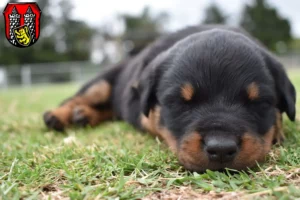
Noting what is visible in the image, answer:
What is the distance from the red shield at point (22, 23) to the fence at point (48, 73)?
26.6 meters

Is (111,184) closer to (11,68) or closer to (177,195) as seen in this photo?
(177,195)

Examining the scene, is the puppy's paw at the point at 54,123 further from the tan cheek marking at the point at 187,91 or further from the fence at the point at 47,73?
the fence at the point at 47,73

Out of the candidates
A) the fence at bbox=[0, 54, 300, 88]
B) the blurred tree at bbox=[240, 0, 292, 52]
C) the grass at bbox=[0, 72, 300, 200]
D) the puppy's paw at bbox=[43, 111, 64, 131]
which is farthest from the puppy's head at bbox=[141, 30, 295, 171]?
the blurred tree at bbox=[240, 0, 292, 52]

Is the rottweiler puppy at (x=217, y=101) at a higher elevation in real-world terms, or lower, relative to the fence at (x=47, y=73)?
higher

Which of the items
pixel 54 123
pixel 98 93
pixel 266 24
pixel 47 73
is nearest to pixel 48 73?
pixel 47 73

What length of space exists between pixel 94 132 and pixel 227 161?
2552mm

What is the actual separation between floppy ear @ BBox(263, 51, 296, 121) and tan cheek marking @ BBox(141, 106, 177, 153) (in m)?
1.00

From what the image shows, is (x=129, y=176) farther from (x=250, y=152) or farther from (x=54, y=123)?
(x=54, y=123)

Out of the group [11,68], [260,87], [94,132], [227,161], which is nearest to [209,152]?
[227,161]

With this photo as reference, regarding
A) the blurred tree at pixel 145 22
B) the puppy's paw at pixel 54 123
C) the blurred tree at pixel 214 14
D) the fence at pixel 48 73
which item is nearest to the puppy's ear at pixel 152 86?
the puppy's paw at pixel 54 123

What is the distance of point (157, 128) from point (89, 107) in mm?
2212

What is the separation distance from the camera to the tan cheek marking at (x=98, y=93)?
18.1 feet

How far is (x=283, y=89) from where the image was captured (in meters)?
3.11

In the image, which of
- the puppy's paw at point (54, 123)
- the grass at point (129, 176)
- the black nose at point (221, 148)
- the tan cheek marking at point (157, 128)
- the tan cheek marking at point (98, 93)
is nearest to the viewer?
the grass at point (129, 176)
